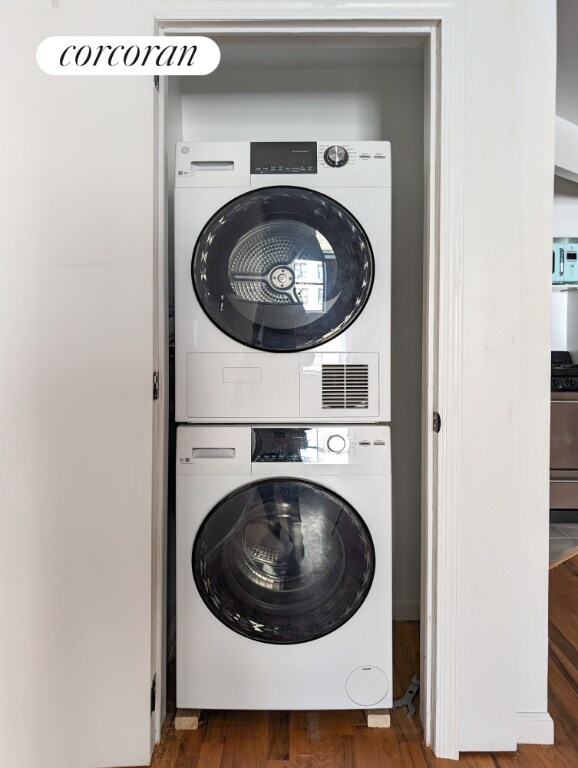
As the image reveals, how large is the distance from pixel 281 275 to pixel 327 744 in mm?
1373

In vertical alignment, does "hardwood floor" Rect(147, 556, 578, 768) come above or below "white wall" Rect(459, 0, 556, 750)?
below

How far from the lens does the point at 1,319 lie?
4.85 ft

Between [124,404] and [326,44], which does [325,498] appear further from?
[326,44]

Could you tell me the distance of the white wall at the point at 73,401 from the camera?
148cm

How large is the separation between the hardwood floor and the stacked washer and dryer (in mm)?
96

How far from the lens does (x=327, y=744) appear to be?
5.34ft

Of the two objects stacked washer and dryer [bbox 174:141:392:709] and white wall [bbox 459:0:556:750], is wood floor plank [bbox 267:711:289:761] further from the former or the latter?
white wall [bbox 459:0:556:750]

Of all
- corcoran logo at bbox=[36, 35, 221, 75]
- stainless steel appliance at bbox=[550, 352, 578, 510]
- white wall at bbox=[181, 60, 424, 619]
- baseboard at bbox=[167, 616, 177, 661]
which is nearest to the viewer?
corcoran logo at bbox=[36, 35, 221, 75]

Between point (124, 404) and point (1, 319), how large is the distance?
0.39 meters

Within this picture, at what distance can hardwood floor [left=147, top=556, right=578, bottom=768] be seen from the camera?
1.54 meters

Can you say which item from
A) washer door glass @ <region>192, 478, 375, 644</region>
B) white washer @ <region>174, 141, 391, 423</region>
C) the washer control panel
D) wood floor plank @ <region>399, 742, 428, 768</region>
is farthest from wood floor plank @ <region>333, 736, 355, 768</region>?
white washer @ <region>174, 141, 391, 423</region>

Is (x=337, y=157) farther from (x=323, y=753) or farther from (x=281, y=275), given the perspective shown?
(x=323, y=753)

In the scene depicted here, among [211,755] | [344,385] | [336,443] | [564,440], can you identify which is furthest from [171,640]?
[564,440]

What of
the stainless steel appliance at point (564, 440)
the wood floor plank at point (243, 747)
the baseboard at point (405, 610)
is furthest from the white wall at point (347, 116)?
the stainless steel appliance at point (564, 440)
